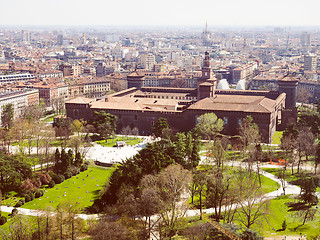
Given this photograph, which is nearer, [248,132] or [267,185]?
[267,185]

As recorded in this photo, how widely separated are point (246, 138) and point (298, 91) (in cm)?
4126

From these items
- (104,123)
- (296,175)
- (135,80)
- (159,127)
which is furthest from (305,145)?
(135,80)

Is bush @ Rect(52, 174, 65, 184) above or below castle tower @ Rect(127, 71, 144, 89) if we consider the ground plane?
below

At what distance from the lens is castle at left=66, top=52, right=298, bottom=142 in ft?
200

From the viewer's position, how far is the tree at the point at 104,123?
199ft

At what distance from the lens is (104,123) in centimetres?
6141

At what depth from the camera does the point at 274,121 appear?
64312mm

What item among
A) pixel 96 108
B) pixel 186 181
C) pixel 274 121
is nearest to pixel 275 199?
pixel 186 181

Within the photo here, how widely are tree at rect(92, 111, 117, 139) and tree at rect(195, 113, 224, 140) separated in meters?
11.4

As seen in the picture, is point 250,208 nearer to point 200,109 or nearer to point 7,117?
point 200,109

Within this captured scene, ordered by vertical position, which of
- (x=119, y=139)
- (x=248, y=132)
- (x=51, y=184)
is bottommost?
(x=119, y=139)

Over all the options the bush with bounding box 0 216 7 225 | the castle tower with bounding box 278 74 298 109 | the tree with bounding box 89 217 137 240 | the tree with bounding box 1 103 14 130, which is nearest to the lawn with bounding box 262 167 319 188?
the tree with bounding box 89 217 137 240

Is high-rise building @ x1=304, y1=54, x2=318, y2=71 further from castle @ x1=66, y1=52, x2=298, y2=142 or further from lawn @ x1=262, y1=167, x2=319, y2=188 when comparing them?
Result: lawn @ x1=262, y1=167, x2=319, y2=188

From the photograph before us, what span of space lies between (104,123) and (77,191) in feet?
66.2
